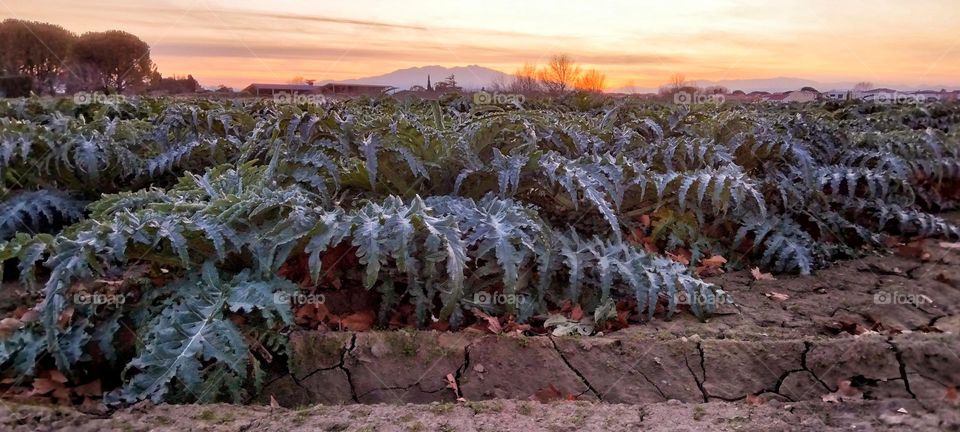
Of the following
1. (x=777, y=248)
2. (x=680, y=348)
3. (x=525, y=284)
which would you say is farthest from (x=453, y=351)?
(x=777, y=248)

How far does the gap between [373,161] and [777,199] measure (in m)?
2.69

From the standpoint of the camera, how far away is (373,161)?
10.7 feet

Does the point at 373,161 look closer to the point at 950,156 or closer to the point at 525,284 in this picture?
the point at 525,284

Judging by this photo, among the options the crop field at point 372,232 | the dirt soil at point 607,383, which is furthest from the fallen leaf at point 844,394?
the crop field at point 372,232
